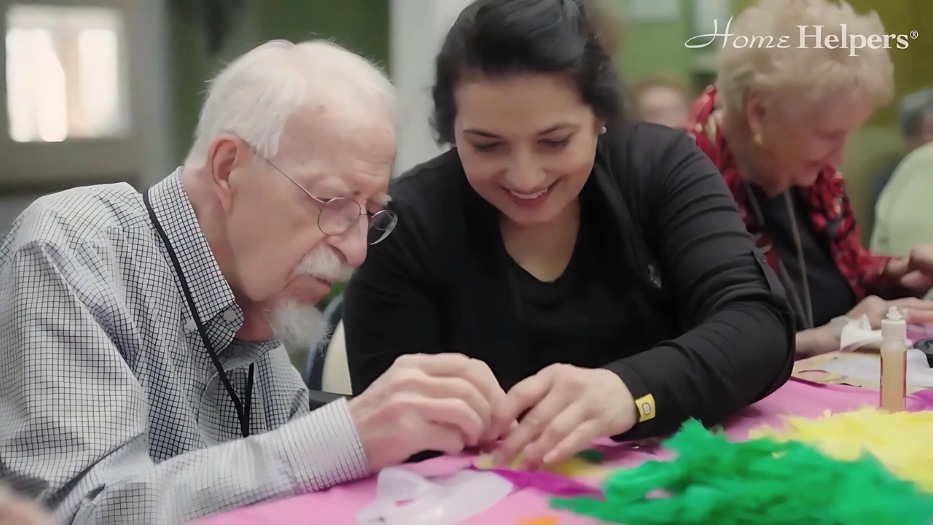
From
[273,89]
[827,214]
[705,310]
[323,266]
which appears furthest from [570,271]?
[827,214]

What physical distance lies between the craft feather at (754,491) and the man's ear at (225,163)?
1.79 feet

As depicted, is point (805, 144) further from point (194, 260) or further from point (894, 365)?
point (194, 260)

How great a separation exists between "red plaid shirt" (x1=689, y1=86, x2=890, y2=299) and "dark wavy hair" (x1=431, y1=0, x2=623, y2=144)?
0.71m

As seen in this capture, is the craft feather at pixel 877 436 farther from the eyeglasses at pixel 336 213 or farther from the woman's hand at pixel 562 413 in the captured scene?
the eyeglasses at pixel 336 213

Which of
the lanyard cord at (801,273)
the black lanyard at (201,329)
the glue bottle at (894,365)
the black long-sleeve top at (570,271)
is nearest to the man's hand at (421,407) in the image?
the black lanyard at (201,329)

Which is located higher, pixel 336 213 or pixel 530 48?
pixel 530 48

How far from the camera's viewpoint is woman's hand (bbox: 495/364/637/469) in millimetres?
1022

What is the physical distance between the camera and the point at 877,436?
104 cm

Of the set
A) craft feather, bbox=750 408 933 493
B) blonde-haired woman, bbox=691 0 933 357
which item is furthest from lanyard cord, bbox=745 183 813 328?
craft feather, bbox=750 408 933 493

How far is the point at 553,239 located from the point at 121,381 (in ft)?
A: 2.53

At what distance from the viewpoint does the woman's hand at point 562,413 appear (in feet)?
3.35

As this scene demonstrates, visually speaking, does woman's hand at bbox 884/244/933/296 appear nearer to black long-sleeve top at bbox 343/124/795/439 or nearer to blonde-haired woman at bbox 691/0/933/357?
blonde-haired woman at bbox 691/0/933/357

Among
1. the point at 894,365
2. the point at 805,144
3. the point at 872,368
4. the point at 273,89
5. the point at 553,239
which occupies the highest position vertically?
the point at 273,89

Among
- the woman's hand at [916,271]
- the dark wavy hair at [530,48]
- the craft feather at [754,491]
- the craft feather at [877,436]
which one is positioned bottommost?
the woman's hand at [916,271]
